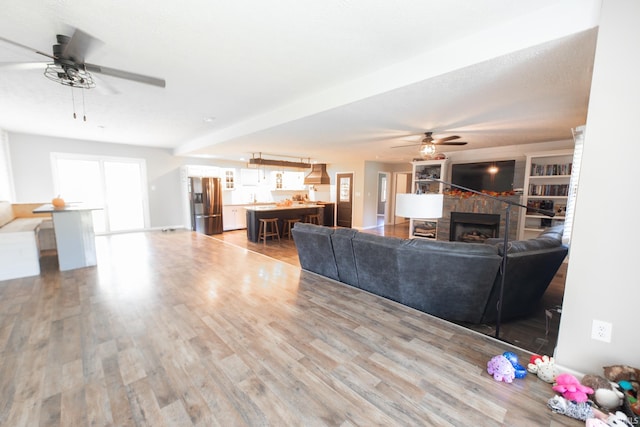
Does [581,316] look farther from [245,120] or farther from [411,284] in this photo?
[245,120]

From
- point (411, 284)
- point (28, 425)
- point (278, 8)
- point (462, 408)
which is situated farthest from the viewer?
point (411, 284)

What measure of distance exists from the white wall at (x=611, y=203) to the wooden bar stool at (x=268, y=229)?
217 inches

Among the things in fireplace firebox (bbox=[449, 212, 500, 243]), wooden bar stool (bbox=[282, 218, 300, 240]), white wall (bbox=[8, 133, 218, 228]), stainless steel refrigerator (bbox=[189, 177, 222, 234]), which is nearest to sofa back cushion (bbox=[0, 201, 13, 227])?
white wall (bbox=[8, 133, 218, 228])

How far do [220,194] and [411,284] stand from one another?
21.0 feet

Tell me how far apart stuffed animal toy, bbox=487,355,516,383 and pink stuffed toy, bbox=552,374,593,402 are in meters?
0.23

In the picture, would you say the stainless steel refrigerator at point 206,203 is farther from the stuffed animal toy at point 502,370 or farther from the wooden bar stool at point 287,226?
the stuffed animal toy at point 502,370

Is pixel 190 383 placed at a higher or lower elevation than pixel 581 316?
lower

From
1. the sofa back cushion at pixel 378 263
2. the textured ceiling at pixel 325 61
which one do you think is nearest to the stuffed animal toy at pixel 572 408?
the sofa back cushion at pixel 378 263

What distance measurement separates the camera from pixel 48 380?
1.73 meters

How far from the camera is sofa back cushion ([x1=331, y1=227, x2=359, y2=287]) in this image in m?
3.19

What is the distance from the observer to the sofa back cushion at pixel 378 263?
278 cm

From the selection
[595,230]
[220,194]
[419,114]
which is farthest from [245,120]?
[595,230]

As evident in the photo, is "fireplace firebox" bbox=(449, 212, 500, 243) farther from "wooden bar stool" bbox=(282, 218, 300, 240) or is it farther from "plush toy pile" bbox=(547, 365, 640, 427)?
"plush toy pile" bbox=(547, 365, 640, 427)

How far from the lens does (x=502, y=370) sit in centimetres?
175
